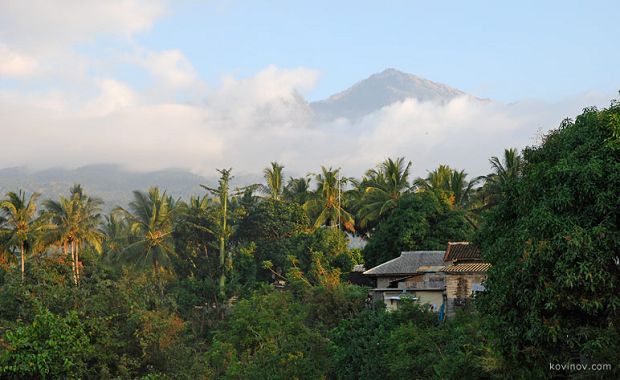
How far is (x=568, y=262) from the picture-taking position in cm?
1448

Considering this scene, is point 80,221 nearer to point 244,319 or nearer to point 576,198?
point 244,319

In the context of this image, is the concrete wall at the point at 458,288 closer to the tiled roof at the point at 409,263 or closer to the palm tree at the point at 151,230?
the tiled roof at the point at 409,263

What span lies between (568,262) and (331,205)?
4261cm

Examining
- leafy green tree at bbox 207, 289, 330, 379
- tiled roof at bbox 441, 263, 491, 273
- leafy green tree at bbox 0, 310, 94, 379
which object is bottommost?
leafy green tree at bbox 207, 289, 330, 379

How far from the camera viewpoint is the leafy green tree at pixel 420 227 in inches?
1833

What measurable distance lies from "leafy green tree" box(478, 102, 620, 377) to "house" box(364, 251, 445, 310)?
17.1 m

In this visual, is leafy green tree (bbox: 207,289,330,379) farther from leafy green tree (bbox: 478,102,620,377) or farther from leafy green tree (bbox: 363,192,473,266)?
leafy green tree (bbox: 478,102,620,377)

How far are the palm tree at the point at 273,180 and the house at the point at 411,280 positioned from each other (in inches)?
838

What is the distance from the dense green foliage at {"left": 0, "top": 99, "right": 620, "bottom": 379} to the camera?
1493 cm

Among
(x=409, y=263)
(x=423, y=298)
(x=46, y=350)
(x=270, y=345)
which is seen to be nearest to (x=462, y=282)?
(x=423, y=298)

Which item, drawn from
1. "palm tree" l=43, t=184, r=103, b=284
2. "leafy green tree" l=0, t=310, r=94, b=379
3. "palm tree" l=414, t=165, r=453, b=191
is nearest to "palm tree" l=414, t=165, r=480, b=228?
"palm tree" l=414, t=165, r=453, b=191

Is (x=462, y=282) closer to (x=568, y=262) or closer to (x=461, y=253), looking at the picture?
(x=461, y=253)

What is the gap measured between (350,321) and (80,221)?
21.5 m

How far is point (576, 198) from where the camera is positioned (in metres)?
15.1
